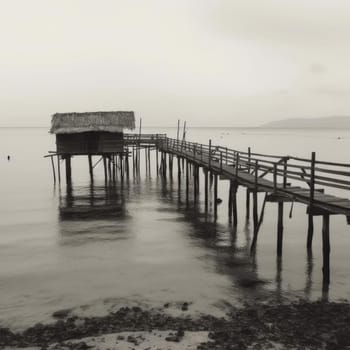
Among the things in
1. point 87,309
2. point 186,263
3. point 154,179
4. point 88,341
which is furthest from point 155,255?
point 154,179

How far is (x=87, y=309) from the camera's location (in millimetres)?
11609

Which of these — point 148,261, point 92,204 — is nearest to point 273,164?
point 148,261

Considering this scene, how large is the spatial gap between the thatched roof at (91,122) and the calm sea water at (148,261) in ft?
27.3

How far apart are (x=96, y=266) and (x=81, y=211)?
10389 mm

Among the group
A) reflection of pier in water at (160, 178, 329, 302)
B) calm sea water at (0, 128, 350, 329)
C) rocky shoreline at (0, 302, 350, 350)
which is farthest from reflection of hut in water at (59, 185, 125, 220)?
rocky shoreline at (0, 302, 350, 350)

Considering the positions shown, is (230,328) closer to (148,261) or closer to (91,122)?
(148,261)

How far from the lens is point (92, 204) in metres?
27.7

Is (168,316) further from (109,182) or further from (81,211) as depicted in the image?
(109,182)

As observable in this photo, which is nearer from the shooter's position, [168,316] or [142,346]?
[142,346]

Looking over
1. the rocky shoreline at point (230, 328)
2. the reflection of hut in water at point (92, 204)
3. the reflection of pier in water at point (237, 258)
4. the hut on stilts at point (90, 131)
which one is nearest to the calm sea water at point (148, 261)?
the reflection of pier in water at point (237, 258)

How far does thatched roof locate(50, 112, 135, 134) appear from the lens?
34.0 m

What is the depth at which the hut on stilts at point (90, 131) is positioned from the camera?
112ft

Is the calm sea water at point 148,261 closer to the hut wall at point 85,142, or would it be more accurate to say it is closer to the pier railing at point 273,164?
the pier railing at point 273,164

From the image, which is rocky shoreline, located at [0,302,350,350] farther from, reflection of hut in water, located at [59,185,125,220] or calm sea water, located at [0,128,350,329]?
reflection of hut in water, located at [59,185,125,220]
